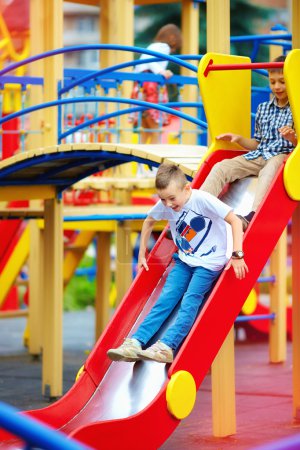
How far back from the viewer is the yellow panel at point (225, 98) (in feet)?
23.2

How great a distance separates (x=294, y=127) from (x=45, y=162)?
1.98m

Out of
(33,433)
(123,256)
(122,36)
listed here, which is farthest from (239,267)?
(122,36)

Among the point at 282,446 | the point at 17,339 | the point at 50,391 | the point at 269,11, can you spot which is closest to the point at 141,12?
the point at 269,11

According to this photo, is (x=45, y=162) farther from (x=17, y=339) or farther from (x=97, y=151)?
(x=17, y=339)

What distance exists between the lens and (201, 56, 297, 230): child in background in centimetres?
684

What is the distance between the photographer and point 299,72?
665 cm

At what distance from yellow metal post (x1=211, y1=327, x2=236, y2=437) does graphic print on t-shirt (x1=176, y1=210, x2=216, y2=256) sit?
77 centimetres

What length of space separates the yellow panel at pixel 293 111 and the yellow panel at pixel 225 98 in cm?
63

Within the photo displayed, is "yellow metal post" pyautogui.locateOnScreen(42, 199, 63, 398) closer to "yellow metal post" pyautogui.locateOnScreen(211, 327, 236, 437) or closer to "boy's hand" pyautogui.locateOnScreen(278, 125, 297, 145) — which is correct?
"yellow metal post" pyautogui.locateOnScreen(211, 327, 236, 437)

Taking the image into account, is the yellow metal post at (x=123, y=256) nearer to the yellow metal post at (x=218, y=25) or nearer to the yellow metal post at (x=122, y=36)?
the yellow metal post at (x=122, y=36)

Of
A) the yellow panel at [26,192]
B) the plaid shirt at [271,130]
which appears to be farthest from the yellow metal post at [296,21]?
the yellow panel at [26,192]

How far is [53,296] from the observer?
8555mm

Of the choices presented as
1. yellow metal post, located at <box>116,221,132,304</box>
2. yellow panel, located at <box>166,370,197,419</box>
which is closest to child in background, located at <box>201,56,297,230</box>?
yellow metal post, located at <box>116,221,132,304</box>

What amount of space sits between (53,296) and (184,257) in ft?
7.28
